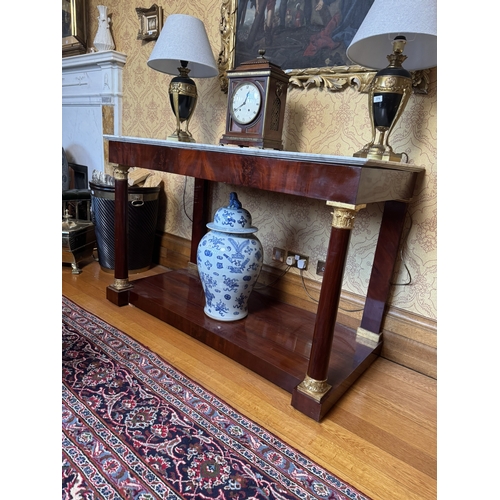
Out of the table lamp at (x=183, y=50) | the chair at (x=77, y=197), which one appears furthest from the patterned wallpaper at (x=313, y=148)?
the chair at (x=77, y=197)

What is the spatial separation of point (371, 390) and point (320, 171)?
35.3 inches

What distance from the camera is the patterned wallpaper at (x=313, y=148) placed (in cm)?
148

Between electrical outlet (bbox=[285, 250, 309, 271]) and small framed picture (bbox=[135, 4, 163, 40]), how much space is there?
1.73 m

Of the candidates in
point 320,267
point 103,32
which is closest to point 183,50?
point 320,267

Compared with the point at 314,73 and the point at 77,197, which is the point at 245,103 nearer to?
the point at 314,73

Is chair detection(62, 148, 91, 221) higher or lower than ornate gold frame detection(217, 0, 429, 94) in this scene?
lower

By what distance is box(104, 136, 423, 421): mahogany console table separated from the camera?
1.09 m

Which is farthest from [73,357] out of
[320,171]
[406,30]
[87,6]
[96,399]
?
[87,6]

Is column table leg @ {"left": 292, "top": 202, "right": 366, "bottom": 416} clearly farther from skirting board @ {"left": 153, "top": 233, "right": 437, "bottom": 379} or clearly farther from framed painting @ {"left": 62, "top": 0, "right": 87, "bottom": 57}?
framed painting @ {"left": 62, "top": 0, "right": 87, "bottom": 57}

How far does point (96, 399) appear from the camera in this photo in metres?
1.20

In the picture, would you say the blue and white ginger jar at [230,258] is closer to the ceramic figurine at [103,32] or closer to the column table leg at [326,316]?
the column table leg at [326,316]

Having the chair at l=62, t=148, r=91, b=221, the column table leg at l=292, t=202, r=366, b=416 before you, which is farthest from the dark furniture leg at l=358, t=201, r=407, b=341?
the chair at l=62, t=148, r=91, b=221

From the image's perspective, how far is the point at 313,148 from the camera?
1.75 meters
